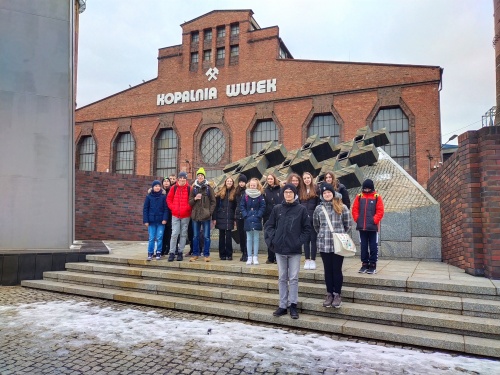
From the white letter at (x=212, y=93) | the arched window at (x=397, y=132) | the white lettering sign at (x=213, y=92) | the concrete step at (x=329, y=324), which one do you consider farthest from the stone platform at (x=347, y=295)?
the white letter at (x=212, y=93)

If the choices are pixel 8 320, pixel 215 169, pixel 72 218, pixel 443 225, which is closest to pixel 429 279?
pixel 443 225

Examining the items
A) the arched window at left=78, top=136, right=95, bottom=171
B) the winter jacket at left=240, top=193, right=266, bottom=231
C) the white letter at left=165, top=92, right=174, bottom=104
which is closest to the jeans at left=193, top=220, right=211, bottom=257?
the winter jacket at left=240, top=193, right=266, bottom=231

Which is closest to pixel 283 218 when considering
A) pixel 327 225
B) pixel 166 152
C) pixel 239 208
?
pixel 327 225

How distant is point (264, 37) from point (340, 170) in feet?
69.6

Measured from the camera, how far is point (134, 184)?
15781 mm

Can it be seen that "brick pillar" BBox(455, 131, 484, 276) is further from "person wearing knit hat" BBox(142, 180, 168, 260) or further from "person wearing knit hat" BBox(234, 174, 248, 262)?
"person wearing knit hat" BBox(142, 180, 168, 260)

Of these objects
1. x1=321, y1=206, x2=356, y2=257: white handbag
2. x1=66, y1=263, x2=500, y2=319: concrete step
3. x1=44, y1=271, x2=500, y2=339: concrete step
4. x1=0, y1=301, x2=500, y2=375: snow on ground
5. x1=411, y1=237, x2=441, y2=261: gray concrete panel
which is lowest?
x1=0, y1=301, x2=500, y2=375: snow on ground

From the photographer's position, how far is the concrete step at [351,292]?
14.3 ft

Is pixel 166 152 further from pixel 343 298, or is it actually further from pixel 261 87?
pixel 343 298

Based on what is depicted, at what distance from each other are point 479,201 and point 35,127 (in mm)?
8390

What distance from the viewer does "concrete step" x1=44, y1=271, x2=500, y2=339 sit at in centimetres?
411

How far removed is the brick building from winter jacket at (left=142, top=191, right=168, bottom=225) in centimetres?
1852

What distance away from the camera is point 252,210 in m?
6.59

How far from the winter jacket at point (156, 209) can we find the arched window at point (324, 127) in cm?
1898
